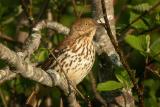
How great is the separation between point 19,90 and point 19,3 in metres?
0.90

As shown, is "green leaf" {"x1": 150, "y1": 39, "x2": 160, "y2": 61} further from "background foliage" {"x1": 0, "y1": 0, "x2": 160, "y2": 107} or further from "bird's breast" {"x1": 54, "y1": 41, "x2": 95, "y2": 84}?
"bird's breast" {"x1": 54, "y1": 41, "x2": 95, "y2": 84}

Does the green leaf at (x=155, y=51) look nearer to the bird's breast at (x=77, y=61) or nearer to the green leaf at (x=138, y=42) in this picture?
the green leaf at (x=138, y=42)

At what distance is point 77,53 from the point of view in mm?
5246

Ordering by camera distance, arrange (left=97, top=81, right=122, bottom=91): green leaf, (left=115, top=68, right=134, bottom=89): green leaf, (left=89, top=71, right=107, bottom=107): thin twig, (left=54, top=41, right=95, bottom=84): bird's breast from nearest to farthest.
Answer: (left=97, top=81, right=122, bottom=91): green leaf → (left=115, top=68, right=134, bottom=89): green leaf → (left=54, top=41, right=95, bottom=84): bird's breast → (left=89, top=71, right=107, bottom=107): thin twig

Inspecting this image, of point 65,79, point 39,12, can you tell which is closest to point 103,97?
point 65,79

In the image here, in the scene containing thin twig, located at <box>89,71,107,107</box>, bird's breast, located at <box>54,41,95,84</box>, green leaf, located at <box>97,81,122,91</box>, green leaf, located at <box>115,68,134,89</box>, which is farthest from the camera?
thin twig, located at <box>89,71,107,107</box>

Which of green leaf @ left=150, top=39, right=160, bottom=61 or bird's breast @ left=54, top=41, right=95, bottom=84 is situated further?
bird's breast @ left=54, top=41, right=95, bottom=84

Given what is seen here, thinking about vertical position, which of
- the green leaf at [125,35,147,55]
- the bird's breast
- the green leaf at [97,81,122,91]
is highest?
the green leaf at [125,35,147,55]

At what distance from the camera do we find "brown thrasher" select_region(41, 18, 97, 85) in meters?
5.14

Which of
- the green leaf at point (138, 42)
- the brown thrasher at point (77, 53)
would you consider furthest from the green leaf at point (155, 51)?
the brown thrasher at point (77, 53)

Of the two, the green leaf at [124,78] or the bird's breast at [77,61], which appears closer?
the green leaf at [124,78]

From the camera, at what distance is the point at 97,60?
5.60m

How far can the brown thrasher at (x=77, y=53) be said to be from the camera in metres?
5.14

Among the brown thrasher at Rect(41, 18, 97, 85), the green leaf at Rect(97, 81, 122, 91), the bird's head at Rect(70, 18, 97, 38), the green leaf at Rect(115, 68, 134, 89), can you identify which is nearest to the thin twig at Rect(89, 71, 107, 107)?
the brown thrasher at Rect(41, 18, 97, 85)
